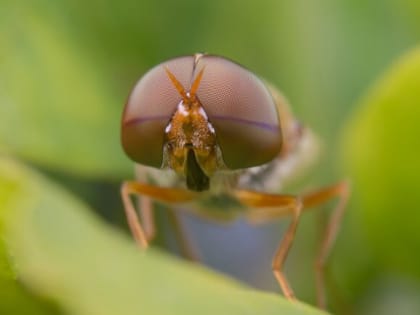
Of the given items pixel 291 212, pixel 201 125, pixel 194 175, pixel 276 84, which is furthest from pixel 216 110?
pixel 276 84

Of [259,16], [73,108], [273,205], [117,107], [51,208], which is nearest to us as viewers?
[51,208]

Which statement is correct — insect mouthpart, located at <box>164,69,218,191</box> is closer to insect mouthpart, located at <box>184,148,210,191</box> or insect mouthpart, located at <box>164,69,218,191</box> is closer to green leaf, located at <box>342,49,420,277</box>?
insect mouthpart, located at <box>184,148,210,191</box>

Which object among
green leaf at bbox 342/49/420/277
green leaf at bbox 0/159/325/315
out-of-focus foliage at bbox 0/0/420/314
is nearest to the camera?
green leaf at bbox 0/159/325/315

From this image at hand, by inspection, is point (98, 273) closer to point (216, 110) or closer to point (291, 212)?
point (216, 110)

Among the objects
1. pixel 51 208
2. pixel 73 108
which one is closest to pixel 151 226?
pixel 73 108

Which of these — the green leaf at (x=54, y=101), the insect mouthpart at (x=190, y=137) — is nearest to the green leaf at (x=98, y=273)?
the insect mouthpart at (x=190, y=137)

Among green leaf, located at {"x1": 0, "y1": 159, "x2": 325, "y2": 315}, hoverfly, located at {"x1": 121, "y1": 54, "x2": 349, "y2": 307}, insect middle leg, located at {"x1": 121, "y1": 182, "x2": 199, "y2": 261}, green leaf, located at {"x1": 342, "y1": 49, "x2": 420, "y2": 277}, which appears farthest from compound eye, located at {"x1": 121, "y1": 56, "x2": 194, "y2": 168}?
green leaf, located at {"x1": 342, "y1": 49, "x2": 420, "y2": 277}

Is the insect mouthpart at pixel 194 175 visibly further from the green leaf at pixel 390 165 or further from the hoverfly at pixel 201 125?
the green leaf at pixel 390 165

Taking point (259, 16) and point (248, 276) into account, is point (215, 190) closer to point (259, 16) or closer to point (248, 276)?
point (248, 276)
